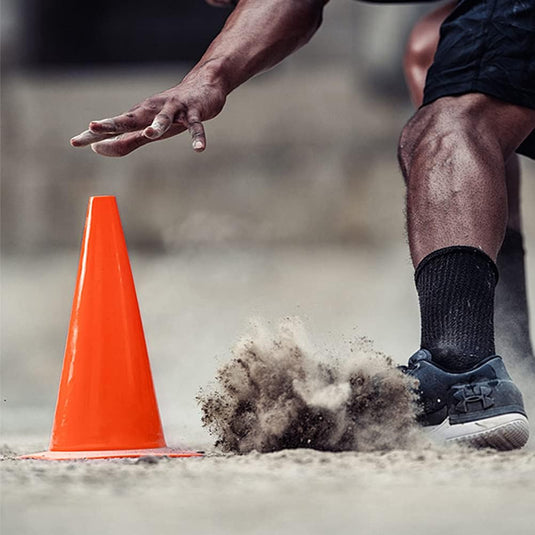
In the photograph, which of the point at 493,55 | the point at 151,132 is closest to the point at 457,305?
the point at 493,55

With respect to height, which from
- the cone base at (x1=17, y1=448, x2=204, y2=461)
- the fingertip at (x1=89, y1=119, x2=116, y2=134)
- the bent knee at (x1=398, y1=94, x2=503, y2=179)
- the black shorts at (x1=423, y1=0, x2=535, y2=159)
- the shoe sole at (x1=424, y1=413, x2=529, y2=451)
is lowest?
the cone base at (x1=17, y1=448, x2=204, y2=461)

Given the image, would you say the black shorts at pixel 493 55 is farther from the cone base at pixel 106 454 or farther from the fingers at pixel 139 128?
the cone base at pixel 106 454

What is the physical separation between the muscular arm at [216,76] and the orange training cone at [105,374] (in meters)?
0.26

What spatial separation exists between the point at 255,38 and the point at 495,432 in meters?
1.12

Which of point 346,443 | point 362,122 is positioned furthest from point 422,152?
point 362,122

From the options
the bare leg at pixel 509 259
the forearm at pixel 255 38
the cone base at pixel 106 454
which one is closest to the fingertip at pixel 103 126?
the forearm at pixel 255 38

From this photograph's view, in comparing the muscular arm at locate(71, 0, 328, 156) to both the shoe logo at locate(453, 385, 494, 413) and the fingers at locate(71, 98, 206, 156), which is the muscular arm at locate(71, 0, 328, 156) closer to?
the fingers at locate(71, 98, 206, 156)

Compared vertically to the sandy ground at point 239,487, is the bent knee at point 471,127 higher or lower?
higher

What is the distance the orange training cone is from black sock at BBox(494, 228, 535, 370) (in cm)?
85

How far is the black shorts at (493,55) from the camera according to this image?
8.19 feet

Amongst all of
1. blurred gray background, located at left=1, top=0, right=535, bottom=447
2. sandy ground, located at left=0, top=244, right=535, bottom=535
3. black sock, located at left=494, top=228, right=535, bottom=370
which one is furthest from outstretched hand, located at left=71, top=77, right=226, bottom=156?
blurred gray background, located at left=1, top=0, right=535, bottom=447

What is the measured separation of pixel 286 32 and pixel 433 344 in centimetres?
95

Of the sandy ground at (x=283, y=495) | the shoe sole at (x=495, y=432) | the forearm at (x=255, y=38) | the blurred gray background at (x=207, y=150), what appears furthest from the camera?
the blurred gray background at (x=207, y=150)

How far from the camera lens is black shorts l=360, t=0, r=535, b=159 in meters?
2.50
